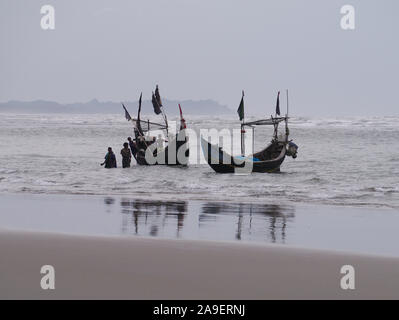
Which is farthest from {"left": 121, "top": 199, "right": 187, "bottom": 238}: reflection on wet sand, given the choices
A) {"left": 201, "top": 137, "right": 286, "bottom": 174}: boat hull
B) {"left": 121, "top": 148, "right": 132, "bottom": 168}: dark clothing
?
{"left": 121, "top": 148, "right": 132, "bottom": 168}: dark clothing

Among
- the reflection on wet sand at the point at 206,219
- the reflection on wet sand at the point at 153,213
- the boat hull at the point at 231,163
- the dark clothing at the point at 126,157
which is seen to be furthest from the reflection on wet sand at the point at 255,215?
the dark clothing at the point at 126,157

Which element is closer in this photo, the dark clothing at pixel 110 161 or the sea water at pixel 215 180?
the sea water at pixel 215 180

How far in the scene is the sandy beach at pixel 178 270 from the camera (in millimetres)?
5566

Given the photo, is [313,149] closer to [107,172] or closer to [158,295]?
[107,172]

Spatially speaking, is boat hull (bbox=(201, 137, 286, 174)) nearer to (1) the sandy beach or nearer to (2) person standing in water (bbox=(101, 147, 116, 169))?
(2) person standing in water (bbox=(101, 147, 116, 169))

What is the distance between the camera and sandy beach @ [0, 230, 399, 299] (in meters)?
5.57

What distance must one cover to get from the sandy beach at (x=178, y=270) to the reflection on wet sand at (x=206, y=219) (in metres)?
0.68

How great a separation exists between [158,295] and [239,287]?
83cm

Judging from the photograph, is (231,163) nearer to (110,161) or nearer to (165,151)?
(165,151)

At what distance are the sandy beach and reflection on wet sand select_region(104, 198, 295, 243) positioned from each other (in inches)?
26.7

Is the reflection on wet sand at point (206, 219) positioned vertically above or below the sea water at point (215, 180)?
above

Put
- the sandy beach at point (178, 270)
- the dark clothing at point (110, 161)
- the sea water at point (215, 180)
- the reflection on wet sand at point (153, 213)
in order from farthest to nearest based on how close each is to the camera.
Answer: the dark clothing at point (110, 161) → the sea water at point (215, 180) → the reflection on wet sand at point (153, 213) → the sandy beach at point (178, 270)

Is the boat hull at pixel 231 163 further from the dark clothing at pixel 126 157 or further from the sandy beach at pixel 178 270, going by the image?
the sandy beach at pixel 178 270
